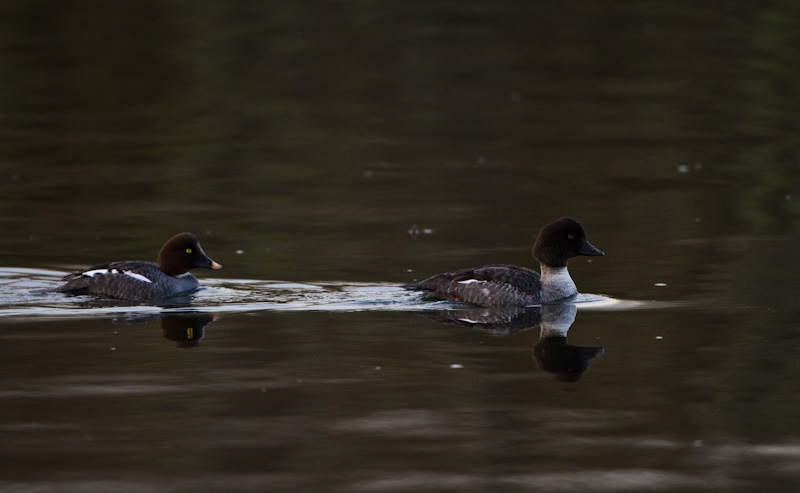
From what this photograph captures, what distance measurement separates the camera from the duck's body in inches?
504

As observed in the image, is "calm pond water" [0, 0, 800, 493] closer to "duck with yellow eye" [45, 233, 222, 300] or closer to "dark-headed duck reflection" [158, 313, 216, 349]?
"dark-headed duck reflection" [158, 313, 216, 349]

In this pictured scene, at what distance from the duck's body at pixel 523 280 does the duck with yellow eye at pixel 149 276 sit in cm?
247

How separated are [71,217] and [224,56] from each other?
16.8 m

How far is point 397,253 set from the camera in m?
15.0

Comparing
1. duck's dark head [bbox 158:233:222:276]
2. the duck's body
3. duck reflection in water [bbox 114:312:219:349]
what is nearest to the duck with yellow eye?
duck's dark head [bbox 158:233:222:276]

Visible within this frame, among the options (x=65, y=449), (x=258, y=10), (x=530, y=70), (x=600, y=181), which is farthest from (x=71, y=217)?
(x=258, y=10)

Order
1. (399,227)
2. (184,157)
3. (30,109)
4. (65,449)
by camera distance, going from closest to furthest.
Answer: (65,449) < (399,227) < (184,157) < (30,109)

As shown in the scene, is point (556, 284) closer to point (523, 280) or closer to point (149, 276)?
point (523, 280)

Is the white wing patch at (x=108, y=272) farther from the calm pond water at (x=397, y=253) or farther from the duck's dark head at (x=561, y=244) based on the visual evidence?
the duck's dark head at (x=561, y=244)

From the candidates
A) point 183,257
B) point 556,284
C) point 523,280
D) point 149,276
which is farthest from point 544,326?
point 149,276

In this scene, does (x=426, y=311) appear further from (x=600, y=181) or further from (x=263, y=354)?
(x=600, y=181)

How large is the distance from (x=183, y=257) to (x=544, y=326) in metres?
4.13

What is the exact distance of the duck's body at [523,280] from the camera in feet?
42.0

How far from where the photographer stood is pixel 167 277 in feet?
44.5
